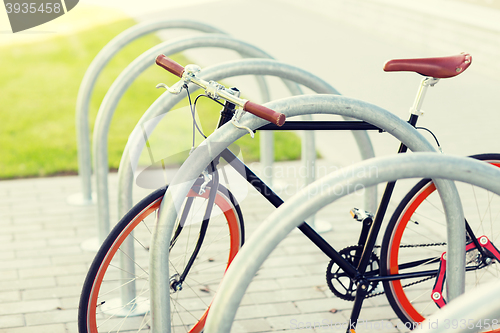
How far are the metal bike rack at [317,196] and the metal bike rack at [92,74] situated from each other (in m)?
2.59

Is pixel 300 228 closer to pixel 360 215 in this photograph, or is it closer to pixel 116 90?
pixel 360 215

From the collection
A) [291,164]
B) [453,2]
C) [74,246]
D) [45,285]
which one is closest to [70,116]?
[291,164]

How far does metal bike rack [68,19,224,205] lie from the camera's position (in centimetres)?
391

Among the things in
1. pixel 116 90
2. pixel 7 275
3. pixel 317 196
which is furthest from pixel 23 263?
pixel 317 196

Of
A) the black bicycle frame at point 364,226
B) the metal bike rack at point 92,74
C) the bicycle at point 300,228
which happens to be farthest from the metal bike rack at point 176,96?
the metal bike rack at point 92,74

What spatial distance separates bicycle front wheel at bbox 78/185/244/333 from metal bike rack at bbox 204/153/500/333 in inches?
28.0

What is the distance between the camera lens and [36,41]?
1087 centimetres

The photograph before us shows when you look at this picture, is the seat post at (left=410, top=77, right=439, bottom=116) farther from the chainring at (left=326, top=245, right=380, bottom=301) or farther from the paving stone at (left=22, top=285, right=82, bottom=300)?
the paving stone at (left=22, top=285, right=82, bottom=300)

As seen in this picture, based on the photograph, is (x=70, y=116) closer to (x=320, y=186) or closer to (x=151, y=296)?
(x=151, y=296)

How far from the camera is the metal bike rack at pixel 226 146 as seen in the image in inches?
84.0

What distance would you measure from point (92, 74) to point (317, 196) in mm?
2743

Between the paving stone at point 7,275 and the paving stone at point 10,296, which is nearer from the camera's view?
the paving stone at point 10,296

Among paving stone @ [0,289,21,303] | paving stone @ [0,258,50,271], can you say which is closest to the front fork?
paving stone @ [0,289,21,303]

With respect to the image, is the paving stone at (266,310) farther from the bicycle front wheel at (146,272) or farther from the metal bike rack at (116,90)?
the metal bike rack at (116,90)
